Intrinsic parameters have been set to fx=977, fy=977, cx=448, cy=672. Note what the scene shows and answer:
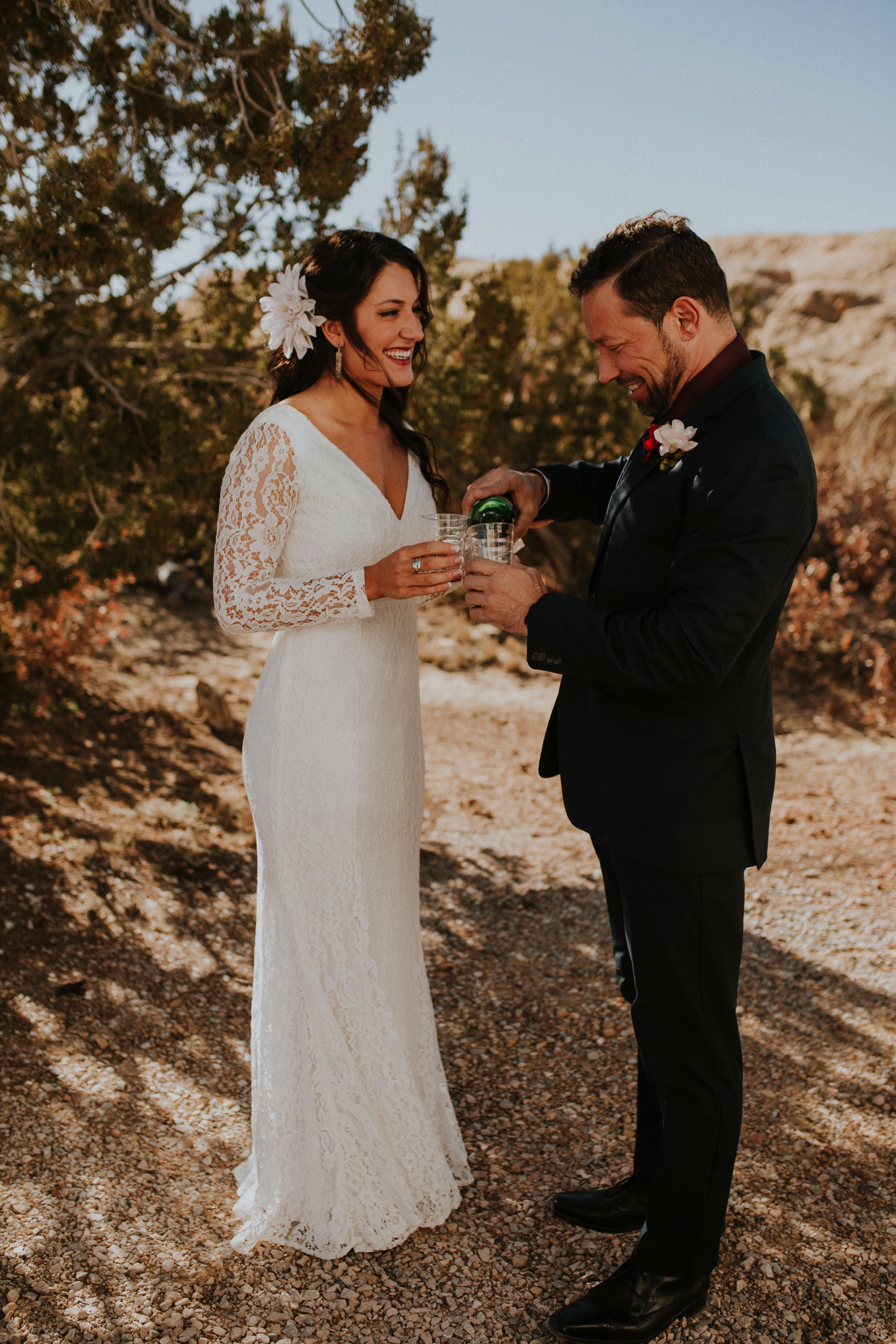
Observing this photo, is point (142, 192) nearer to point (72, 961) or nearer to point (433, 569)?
point (433, 569)

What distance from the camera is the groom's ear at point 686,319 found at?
82.7 inches

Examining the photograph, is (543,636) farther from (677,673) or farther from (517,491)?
(517,491)

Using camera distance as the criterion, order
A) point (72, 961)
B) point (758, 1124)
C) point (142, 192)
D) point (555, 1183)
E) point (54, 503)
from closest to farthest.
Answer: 1. point (555, 1183)
2. point (758, 1124)
3. point (142, 192)
4. point (72, 961)
5. point (54, 503)

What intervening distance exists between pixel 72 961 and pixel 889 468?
371 inches

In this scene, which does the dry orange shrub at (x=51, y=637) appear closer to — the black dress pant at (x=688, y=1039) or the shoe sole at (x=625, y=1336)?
the black dress pant at (x=688, y=1039)

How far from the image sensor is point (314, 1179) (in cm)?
266

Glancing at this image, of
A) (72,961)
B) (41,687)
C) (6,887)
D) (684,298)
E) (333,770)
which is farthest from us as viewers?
(41,687)

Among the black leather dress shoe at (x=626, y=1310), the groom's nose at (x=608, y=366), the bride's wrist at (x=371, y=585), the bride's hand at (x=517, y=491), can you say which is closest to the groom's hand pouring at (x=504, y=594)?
the bride's wrist at (x=371, y=585)

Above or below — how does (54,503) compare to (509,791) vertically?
above

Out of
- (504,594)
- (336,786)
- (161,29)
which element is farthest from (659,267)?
(161,29)

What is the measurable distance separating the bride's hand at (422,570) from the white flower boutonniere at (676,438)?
0.52 meters

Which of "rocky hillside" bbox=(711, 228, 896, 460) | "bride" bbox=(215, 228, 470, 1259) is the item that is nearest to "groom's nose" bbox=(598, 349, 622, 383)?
"bride" bbox=(215, 228, 470, 1259)

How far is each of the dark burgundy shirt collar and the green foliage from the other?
2506mm

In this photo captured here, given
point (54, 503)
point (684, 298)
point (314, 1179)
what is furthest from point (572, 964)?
point (54, 503)
